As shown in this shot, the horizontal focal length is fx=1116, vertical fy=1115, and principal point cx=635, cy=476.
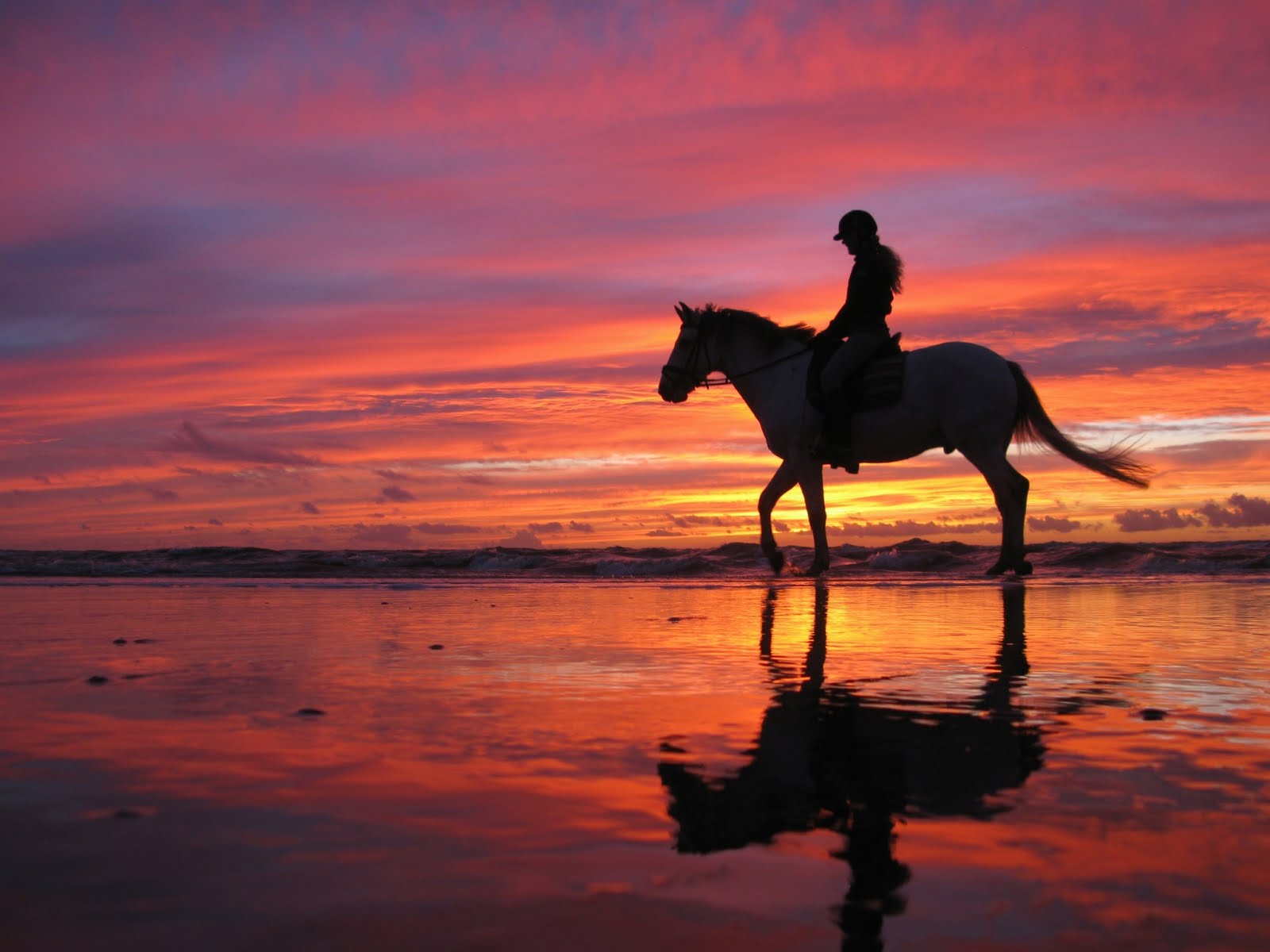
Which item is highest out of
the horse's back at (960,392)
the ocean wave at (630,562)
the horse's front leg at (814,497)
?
the horse's back at (960,392)

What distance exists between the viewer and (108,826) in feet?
6.94

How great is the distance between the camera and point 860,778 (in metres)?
2.54

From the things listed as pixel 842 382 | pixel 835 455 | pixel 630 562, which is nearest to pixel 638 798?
pixel 842 382

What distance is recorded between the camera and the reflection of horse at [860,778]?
1.95 m

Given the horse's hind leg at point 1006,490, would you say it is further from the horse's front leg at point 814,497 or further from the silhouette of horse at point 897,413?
the horse's front leg at point 814,497

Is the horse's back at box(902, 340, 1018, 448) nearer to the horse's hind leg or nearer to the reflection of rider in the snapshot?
the horse's hind leg

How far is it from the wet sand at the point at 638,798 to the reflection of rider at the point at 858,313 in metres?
5.68

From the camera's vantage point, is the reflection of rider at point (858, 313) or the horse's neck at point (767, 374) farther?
the horse's neck at point (767, 374)

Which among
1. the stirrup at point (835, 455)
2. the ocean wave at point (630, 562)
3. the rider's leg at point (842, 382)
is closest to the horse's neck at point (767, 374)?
the stirrup at point (835, 455)

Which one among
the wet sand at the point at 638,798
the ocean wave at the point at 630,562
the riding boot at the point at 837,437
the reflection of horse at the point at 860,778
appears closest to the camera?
the wet sand at the point at 638,798

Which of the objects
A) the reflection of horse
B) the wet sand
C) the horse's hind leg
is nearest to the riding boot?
the horse's hind leg

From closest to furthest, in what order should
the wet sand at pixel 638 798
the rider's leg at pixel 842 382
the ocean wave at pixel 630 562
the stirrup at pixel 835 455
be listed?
the wet sand at pixel 638 798 < the rider's leg at pixel 842 382 < the stirrup at pixel 835 455 < the ocean wave at pixel 630 562

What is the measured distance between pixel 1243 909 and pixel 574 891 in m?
1.00

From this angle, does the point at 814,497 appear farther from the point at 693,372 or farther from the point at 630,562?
the point at 630,562
